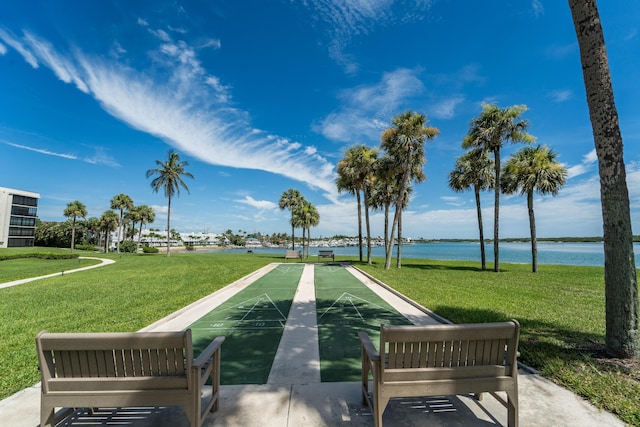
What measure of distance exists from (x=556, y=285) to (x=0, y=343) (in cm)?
1807

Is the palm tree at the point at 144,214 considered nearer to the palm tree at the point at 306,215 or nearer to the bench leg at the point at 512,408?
the palm tree at the point at 306,215

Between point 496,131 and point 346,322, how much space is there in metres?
18.1

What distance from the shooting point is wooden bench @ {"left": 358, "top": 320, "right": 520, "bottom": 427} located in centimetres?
259

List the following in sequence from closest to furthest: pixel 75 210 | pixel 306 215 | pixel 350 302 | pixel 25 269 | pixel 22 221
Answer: pixel 350 302 → pixel 25 269 → pixel 306 215 → pixel 75 210 → pixel 22 221

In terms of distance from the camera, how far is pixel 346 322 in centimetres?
636

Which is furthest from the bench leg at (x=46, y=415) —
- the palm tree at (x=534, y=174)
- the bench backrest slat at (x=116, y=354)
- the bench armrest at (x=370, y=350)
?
the palm tree at (x=534, y=174)

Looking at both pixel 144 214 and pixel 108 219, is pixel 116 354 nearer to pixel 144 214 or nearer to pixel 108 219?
pixel 144 214

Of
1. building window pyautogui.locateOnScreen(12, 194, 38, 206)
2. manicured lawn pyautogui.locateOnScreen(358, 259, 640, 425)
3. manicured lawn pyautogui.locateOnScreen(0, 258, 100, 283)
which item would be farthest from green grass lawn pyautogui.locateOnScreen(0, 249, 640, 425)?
building window pyautogui.locateOnScreen(12, 194, 38, 206)

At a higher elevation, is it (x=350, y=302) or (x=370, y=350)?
(x=370, y=350)

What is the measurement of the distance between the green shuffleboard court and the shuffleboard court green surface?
890mm

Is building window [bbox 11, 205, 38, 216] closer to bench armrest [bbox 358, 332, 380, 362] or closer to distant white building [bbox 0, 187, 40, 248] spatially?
distant white building [bbox 0, 187, 40, 248]

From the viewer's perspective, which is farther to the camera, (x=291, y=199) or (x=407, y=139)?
(x=291, y=199)

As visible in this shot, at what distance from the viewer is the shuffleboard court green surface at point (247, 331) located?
3988 mm

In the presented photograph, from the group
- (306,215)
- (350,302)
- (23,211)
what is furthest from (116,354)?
(23,211)
